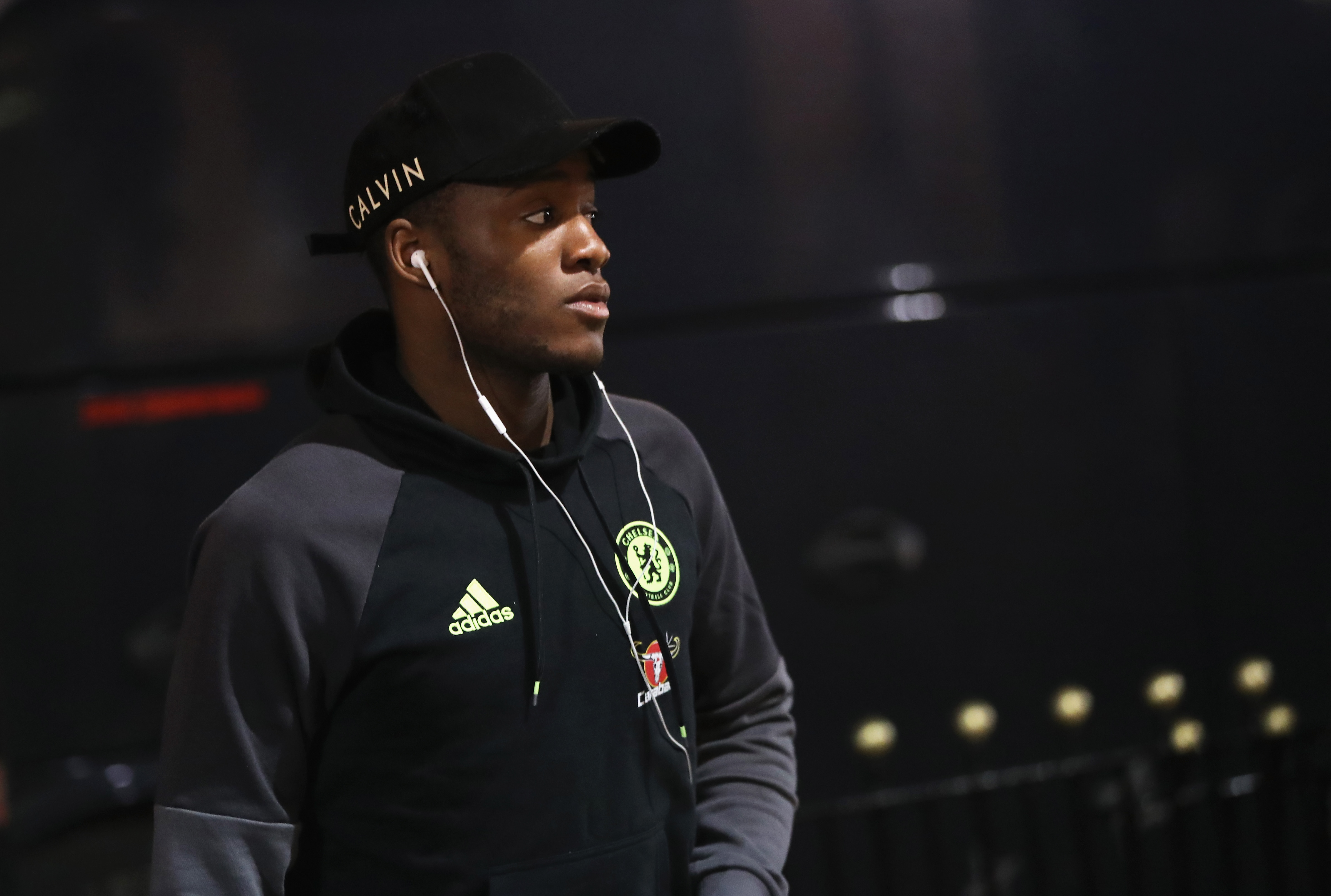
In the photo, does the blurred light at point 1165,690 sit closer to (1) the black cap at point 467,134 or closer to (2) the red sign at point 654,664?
(2) the red sign at point 654,664

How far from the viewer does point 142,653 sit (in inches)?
96.4

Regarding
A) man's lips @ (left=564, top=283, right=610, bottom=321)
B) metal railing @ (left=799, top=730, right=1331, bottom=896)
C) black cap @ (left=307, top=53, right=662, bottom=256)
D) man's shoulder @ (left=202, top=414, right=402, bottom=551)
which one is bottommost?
metal railing @ (left=799, top=730, right=1331, bottom=896)

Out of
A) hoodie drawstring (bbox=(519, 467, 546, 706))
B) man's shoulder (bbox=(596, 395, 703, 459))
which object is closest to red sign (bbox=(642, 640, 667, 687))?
hoodie drawstring (bbox=(519, 467, 546, 706))

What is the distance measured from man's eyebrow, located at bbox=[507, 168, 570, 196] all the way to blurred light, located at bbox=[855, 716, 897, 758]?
5.04ft

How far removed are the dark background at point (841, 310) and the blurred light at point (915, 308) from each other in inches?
0.7

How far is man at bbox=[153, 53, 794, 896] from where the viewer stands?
4.45 feet

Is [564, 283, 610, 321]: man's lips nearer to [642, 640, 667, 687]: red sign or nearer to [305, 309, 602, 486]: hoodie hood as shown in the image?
[305, 309, 602, 486]: hoodie hood

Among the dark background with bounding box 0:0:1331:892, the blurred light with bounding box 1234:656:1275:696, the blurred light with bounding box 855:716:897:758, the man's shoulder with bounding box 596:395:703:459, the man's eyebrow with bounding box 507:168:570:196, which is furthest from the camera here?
the blurred light with bounding box 1234:656:1275:696

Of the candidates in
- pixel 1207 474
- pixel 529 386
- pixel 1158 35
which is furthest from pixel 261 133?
pixel 1207 474

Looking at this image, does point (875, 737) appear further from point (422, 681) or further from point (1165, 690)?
point (422, 681)

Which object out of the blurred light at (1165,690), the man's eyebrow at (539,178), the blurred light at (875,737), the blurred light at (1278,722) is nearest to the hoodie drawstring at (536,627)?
the man's eyebrow at (539,178)

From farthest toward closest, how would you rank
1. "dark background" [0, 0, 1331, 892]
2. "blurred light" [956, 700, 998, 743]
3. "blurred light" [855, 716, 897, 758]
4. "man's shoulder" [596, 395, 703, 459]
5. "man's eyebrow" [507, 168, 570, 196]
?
"blurred light" [956, 700, 998, 743] → "blurred light" [855, 716, 897, 758] → "dark background" [0, 0, 1331, 892] → "man's shoulder" [596, 395, 703, 459] → "man's eyebrow" [507, 168, 570, 196]

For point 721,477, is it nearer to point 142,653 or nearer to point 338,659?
point 142,653

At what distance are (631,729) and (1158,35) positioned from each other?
7.28 ft
